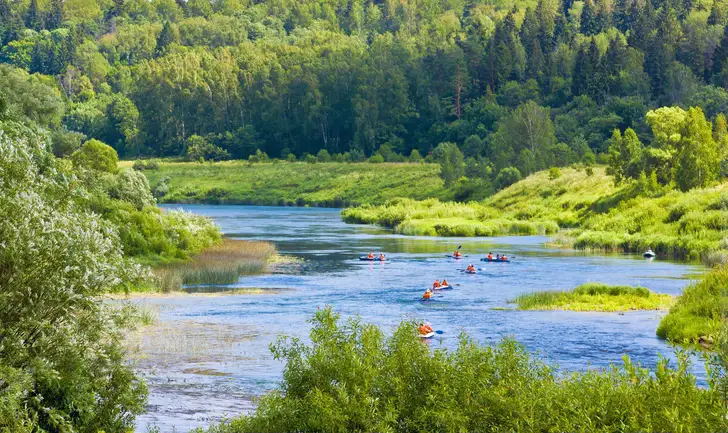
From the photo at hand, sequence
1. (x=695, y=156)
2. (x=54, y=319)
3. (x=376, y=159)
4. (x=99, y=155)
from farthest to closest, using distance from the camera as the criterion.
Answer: (x=376, y=159), (x=99, y=155), (x=695, y=156), (x=54, y=319)

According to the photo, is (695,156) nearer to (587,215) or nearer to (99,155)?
(587,215)

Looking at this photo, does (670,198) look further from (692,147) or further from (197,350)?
(197,350)

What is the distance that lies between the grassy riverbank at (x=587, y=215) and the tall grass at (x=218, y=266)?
24.5m

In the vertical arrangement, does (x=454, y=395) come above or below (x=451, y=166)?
below

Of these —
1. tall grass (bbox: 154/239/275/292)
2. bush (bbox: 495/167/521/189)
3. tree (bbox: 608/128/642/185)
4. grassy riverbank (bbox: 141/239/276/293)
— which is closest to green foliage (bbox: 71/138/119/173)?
tall grass (bbox: 154/239/275/292)

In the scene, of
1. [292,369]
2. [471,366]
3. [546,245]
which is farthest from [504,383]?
[546,245]

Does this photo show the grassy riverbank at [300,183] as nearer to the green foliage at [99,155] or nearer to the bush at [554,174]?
the bush at [554,174]

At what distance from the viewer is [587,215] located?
312 feet

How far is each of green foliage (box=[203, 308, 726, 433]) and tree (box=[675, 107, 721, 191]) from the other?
7302 centimetres

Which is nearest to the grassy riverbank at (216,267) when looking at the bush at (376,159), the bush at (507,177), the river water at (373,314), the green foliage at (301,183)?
the river water at (373,314)

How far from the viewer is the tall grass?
53641mm

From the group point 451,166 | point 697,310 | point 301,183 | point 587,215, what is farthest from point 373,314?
point 301,183

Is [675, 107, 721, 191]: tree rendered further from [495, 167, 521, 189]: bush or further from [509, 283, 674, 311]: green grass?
[509, 283, 674, 311]: green grass

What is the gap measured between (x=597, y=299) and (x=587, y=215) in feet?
164
